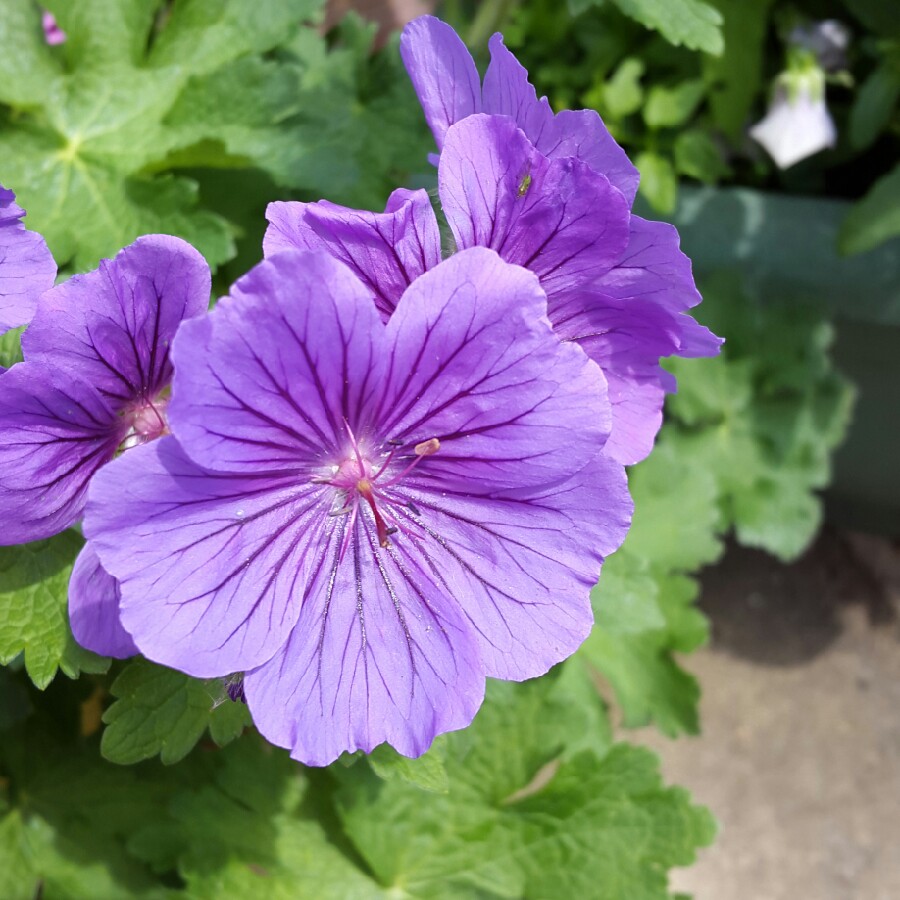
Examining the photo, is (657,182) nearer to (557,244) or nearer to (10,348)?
(557,244)

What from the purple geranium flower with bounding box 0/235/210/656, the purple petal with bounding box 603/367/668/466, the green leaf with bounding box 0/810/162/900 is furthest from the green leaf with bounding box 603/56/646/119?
the green leaf with bounding box 0/810/162/900

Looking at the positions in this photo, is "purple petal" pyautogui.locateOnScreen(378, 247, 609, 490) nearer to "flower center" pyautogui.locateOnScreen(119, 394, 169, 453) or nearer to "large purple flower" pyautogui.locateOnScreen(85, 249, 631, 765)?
"large purple flower" pyautogui.locateOnScreen(85, 249, 631, 765)

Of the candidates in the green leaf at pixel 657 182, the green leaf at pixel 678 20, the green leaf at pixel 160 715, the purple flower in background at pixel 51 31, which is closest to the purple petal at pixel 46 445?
the green leaf at pixel 160 715

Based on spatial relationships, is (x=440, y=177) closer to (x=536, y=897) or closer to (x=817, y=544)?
(x=536, y=897)

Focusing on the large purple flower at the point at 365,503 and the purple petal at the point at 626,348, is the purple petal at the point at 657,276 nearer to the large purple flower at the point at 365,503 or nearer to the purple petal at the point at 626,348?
the purple petal at the point at 626,348

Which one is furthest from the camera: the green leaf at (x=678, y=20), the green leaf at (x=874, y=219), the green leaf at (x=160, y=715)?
the green leaf at (x=874, y=219)

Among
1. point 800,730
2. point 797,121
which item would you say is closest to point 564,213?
point 797,121
